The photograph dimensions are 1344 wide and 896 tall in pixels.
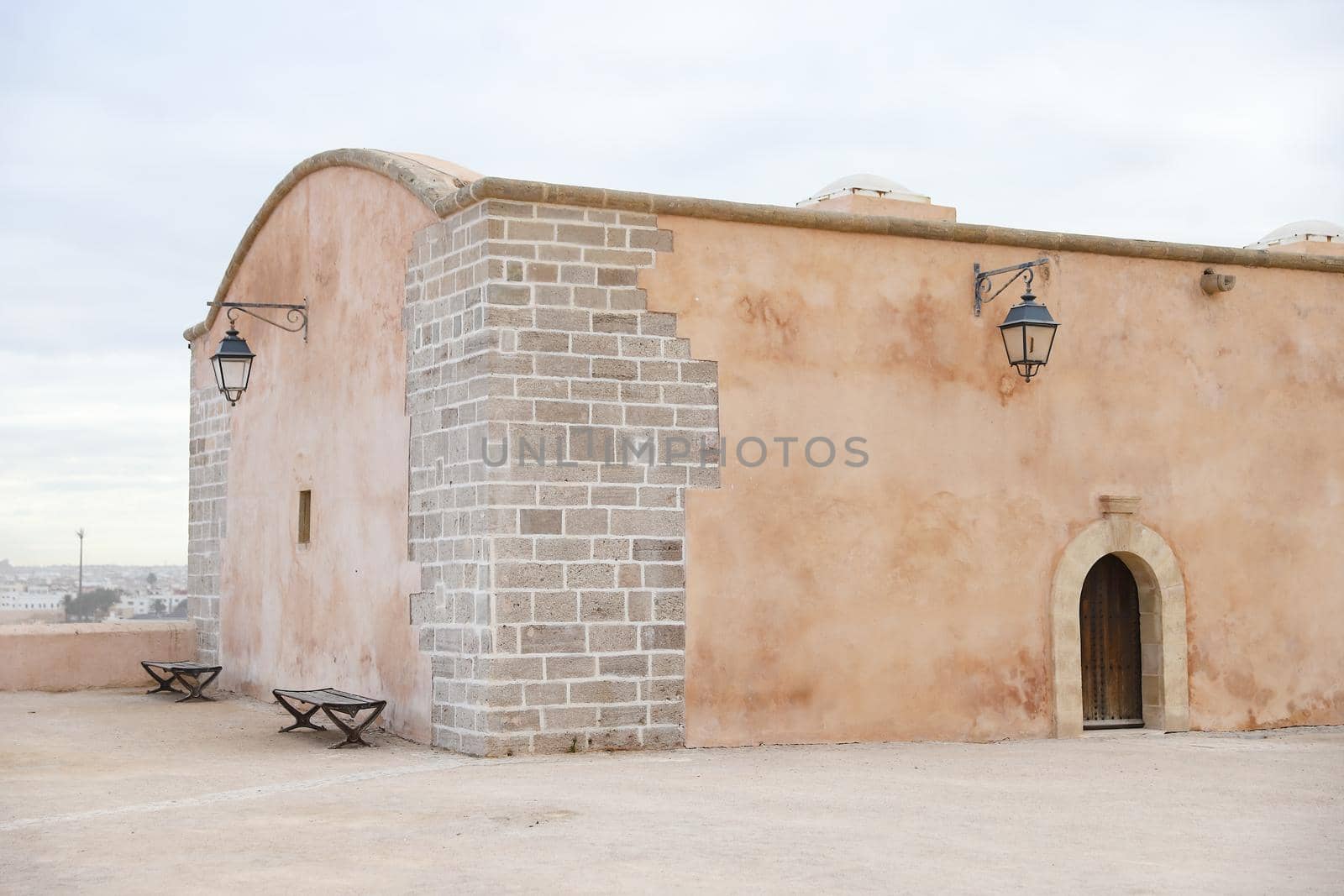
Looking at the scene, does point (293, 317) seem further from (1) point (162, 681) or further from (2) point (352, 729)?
(2) point (352, 729)

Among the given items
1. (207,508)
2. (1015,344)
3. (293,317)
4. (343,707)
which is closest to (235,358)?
(293,317)

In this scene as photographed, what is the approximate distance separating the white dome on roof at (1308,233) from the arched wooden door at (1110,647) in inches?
171

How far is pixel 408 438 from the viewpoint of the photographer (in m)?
9.75

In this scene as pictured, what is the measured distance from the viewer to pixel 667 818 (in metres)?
6.55

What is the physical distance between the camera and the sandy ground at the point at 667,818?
5.45 meters

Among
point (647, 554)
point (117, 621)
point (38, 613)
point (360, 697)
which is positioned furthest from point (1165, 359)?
point (38, 613)

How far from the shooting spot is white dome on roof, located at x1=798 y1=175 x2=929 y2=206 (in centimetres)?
1163

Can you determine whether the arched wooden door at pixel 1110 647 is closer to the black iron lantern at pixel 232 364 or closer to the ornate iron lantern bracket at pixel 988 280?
the ornate iron lantern bracket at pixel 988 280

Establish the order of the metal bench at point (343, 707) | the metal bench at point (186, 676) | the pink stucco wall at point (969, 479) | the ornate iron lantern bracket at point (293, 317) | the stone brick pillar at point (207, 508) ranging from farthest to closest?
the stone brick pillar at point (207, 508) < the metal bench at point (186, 676) < the ornate iron lantern bracket at point (293, 317) < the pink stucco wall at point (969, 479) < the metal bench at point (343, 707)

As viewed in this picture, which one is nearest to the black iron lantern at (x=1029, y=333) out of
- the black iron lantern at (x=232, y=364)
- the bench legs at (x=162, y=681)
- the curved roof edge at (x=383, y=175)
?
the curved roof edge at (x=383, y=175)

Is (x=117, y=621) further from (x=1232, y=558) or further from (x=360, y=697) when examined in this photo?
(x=1232, y=558)

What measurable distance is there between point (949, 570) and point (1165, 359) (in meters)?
2.50

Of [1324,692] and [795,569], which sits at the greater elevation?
[795,569]

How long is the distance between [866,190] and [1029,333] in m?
2.35
